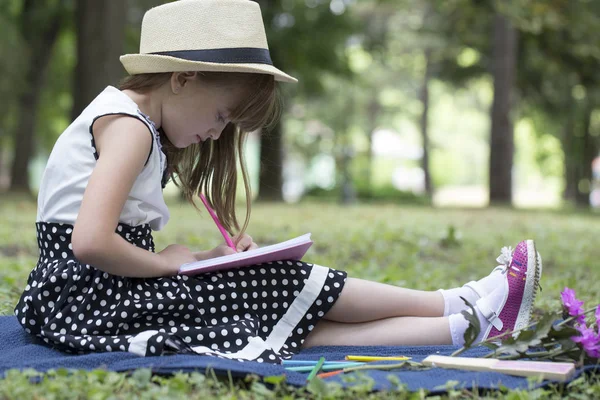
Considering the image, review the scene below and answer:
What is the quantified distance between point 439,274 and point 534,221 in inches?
184

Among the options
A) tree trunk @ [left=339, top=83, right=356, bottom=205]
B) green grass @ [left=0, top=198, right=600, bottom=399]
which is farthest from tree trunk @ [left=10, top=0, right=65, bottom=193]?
tree trunk @ [left=339, top=83, right=356, bottom=205]

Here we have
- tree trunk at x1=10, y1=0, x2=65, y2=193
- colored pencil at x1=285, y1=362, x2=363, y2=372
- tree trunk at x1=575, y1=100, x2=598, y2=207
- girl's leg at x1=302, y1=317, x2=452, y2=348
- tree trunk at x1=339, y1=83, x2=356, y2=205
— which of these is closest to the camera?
colored pencil at x1=285, y1=362, x2=363, y2=372

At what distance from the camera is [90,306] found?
2.18 meters

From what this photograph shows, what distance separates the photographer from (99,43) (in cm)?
845

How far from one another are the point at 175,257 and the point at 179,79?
0.56m

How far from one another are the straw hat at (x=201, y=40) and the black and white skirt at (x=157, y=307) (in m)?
0.53

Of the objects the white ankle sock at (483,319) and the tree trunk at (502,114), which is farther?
the tree trunk at (502,114)

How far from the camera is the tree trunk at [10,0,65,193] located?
13219 mm

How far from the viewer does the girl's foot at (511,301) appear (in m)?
2.36

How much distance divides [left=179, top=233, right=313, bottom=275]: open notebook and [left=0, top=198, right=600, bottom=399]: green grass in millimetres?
395

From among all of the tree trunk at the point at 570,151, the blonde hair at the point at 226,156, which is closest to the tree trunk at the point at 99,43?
the blonde hair at the point at 226,156

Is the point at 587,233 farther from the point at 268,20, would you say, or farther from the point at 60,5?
the point at 60,5

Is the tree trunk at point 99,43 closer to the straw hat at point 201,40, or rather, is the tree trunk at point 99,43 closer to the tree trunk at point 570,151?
the straw hat at point 201,40

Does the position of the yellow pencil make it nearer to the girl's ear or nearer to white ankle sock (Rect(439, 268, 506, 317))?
white ankle sock (Rect(439, 268, 506, 317))
